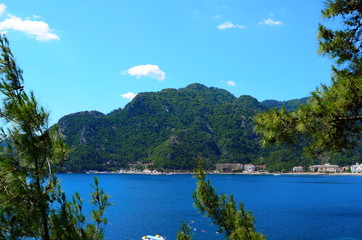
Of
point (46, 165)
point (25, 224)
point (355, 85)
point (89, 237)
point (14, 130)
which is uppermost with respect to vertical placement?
point (355, 85)

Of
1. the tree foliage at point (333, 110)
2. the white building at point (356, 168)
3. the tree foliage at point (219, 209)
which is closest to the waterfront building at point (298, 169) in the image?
the white building at point (356, 168)

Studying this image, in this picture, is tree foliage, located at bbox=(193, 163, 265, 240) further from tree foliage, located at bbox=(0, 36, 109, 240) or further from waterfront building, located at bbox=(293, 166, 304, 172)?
waterfront building, located at bbox=(293, 166, 304, 172)

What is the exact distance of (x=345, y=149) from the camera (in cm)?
597

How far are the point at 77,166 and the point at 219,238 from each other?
174m

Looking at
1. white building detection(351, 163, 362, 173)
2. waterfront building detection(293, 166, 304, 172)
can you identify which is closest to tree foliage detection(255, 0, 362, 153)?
white building detection(351, 163, 362, 173)

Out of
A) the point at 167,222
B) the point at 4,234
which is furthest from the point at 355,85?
the point at 167,222

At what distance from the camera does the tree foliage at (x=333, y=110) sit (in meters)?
5.00

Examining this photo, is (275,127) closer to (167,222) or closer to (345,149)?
(345,149)

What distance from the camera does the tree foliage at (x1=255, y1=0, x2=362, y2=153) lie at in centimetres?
500

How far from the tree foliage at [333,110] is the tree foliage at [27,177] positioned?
12.4ft

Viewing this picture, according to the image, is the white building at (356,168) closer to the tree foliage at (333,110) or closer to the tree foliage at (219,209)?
the tree foliage at (219,209)

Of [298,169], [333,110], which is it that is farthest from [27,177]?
[298,169]

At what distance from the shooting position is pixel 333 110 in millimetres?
5016

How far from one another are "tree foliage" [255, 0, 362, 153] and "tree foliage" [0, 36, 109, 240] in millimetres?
3779
